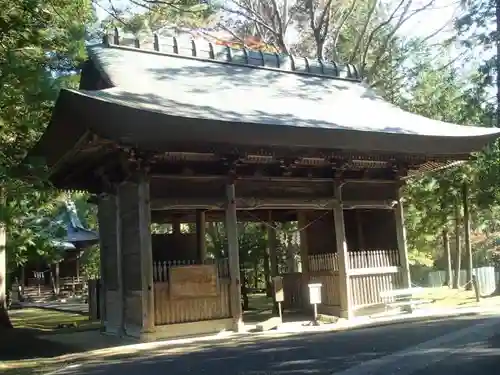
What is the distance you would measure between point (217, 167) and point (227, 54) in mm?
5163

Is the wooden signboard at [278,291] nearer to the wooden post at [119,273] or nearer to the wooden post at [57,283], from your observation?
the wooden post at [119,273]

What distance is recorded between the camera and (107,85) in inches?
444

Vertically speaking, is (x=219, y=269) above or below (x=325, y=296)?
above

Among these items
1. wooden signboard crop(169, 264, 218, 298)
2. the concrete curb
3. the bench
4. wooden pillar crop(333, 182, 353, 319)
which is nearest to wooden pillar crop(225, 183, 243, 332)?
wooden signboard crop(169, 264, 218, 298)

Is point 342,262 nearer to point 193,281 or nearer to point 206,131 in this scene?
point 193,281

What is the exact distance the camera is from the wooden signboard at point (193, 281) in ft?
33.8

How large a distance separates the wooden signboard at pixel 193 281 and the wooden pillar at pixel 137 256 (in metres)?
0.46

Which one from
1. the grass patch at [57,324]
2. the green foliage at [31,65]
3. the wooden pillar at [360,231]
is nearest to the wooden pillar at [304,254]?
the wooden pillar at [360,231]

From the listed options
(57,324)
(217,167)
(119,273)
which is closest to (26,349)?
(119,273)

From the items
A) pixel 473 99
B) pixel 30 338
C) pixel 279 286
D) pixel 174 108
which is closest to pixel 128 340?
pixel 30 338

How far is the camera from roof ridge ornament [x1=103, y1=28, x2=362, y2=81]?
528 inches

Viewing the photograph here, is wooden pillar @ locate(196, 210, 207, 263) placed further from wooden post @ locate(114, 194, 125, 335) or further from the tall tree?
the tall tree

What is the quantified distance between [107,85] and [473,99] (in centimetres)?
1068

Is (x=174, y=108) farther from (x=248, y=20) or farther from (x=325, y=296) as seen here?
(x=248, y=20)
